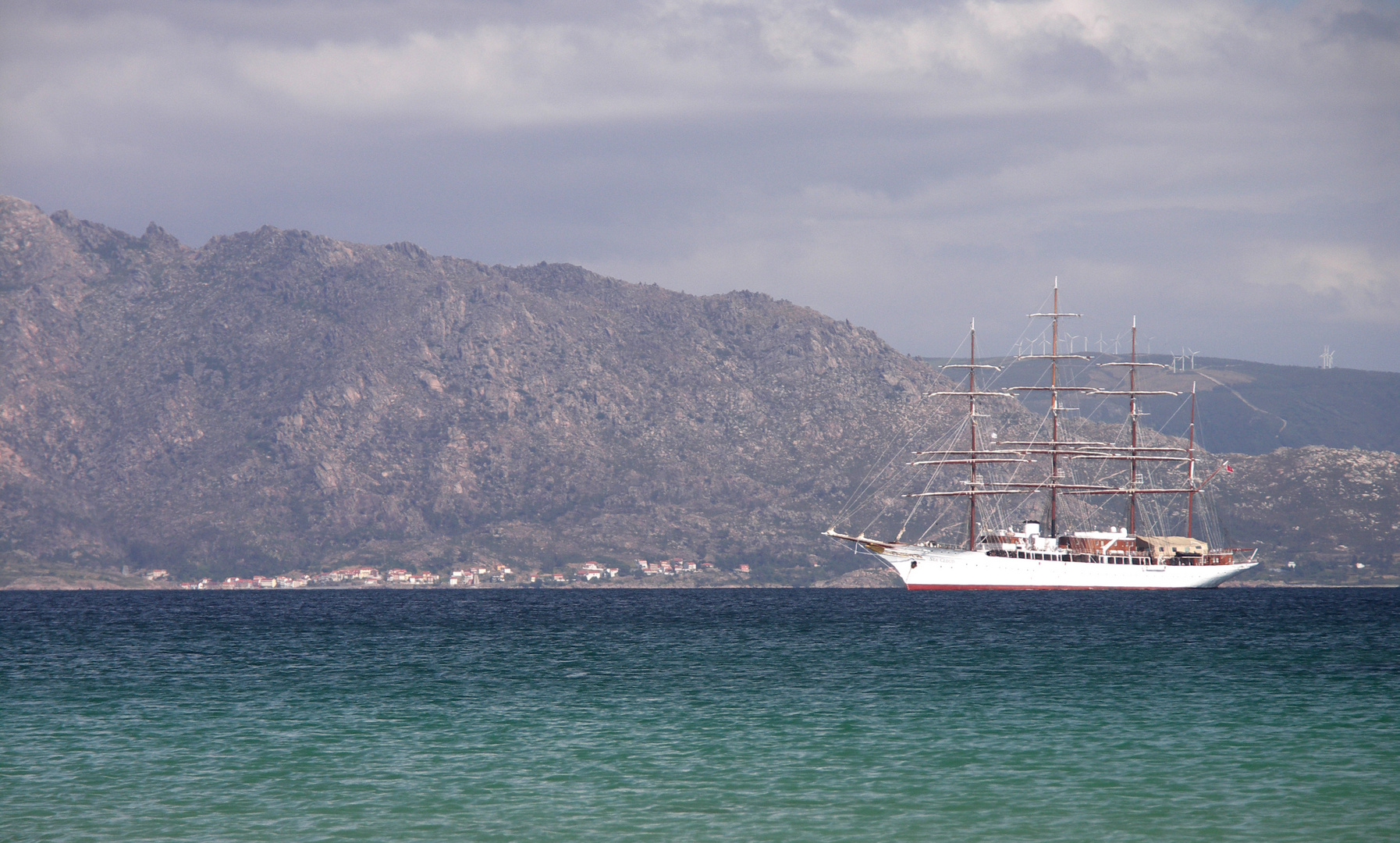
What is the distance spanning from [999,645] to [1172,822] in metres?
70.1

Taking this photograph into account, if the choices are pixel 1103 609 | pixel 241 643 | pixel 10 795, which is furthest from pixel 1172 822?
pixel 1103 609

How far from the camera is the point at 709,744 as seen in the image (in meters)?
52.8

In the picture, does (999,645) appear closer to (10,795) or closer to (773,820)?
(773,820)

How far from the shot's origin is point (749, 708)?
63.9 meters

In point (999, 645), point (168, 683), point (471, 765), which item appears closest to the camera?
point (471, 765)

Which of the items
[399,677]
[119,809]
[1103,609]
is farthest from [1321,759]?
[1103,609]

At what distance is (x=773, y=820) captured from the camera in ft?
127

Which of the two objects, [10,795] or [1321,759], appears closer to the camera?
[10,795]

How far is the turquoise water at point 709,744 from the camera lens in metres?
38.8

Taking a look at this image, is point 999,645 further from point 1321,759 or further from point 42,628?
point 42,628

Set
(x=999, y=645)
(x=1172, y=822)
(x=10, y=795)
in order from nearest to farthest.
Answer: (x=1172, y=822) < (x=10, y=795) < (x=999, y=645)

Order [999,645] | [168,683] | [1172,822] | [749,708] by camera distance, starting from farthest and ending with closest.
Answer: [999,645]
[168,683]
[749,708]
[1172,822]

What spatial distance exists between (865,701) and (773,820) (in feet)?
95.4

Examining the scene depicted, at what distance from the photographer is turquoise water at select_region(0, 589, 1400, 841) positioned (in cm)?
3878
